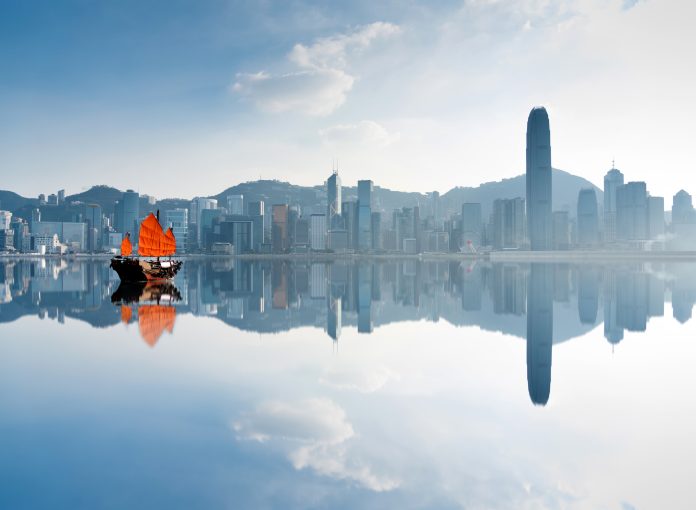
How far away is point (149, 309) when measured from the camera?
47.9 meters

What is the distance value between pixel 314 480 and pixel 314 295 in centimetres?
5667

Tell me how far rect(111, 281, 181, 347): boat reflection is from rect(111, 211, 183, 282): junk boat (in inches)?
523

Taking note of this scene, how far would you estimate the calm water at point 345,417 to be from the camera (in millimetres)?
12086

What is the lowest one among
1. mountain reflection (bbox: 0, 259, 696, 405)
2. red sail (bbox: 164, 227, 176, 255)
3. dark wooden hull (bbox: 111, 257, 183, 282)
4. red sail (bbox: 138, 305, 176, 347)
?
mountain reflection (bbox: 0, 259, 696, 405)

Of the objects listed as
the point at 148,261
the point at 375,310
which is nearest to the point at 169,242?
the point at 148,261

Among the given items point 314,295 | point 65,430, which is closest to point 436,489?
point 65,430

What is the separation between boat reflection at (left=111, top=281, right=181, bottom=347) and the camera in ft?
117

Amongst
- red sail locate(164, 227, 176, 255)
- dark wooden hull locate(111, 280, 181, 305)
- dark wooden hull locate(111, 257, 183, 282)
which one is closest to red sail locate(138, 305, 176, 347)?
dark wooden hull locate(111, 280, 181, 305)

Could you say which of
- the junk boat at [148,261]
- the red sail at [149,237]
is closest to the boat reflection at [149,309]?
the junk boat at [148,261]

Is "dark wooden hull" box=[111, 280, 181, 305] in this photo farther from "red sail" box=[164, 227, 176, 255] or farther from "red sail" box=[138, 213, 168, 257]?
"red sail" box=[164, 227, 176, 255]

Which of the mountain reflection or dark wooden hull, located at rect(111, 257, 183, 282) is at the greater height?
dark wooden hull, located at rect(111, 257, 183, 282)

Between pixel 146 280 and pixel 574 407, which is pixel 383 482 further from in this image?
pixel 146 280

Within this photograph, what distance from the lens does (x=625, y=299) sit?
2435 inches

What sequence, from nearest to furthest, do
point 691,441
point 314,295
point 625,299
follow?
point 691,441 → point 625,299 → point 314,295
